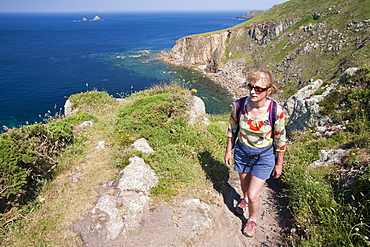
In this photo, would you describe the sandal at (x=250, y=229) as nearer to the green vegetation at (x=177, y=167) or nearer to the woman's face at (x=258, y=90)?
the green vegetation at (x=177, y=167)

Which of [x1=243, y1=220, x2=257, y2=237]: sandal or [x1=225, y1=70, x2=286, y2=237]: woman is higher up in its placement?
[x1=225, y1=70, x2=286, y2=237]: woman

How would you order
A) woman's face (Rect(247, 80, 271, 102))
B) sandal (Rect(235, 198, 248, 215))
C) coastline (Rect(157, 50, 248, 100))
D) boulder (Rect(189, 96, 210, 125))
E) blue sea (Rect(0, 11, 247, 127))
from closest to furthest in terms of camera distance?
woman's face (Rect(247, 80, 271, 102))
sandal (Rect(235, 198, 248, 215))
boulder (Rect(189, 96, 210, 125))
blue sea (Rect(0, 11, 247, 127))
coastline (Rect(157, 50, 248, 100))

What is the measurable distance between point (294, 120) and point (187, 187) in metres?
7.23

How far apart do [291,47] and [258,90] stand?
7882 cm

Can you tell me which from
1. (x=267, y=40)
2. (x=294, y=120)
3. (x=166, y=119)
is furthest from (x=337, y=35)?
(x=166, y=119)

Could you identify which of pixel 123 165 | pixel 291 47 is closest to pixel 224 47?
pixel 291 47

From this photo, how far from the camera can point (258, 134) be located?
384 cm

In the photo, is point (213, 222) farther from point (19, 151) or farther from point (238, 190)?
point (19, 151)

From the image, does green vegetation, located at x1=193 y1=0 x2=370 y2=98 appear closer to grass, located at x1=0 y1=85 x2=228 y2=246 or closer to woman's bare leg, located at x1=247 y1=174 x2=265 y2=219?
grass, located at x1=0 y1=85 x2=228 y2=246

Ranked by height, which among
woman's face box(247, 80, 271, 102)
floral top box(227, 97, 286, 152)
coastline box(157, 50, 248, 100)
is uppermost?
woman's face box(247, 80, 271, 102)

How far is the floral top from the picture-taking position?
3.73 meters

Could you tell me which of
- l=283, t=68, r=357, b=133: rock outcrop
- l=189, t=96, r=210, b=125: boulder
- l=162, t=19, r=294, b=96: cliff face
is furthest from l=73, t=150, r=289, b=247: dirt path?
l=162, t=19, r=294, b=96: cliff face

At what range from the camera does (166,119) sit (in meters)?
7.47

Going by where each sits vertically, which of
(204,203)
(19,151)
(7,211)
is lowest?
(204,203)
